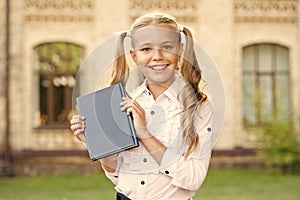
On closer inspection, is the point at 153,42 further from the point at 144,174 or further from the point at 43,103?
the point at 43,103

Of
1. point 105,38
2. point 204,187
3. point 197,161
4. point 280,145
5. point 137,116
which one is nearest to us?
point 137,116

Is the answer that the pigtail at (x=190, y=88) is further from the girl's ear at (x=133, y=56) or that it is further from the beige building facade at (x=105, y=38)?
the beige building facade at (x=105, y=38)

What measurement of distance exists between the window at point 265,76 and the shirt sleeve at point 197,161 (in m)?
17.9

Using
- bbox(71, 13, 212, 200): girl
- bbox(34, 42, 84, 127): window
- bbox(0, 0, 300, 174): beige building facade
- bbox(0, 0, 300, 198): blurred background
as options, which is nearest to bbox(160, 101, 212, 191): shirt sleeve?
bbox(71, 13, 212, 200): girl

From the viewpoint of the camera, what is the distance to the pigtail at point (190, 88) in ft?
9.34

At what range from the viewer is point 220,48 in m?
20.7

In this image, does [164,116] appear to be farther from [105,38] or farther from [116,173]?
[105,38]

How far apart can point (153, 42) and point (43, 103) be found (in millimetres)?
17930

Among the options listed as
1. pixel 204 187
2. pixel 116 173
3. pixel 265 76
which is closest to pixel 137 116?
pixel 116 173

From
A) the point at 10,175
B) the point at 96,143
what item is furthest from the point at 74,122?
the point at 10,175

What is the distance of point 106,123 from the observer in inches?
109

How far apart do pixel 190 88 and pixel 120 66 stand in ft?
0.98

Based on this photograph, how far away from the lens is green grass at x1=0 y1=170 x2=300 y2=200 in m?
15.1

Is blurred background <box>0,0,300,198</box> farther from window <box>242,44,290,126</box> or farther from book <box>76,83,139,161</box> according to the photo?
book <box>76,83,139,161</box>
